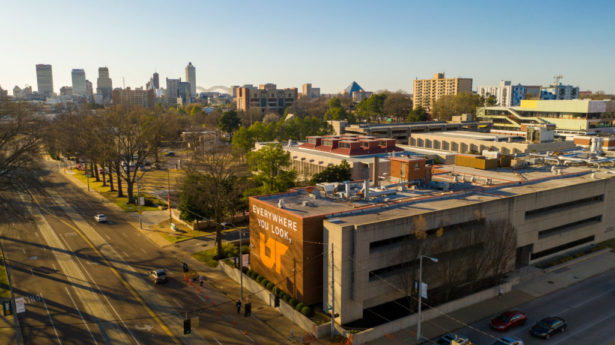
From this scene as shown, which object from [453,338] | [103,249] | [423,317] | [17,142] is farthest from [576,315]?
[17,142]

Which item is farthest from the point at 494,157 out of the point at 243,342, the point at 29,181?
the point at 29,181

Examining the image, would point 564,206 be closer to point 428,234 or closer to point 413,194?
point 413,194

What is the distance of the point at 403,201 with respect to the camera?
42031 mm

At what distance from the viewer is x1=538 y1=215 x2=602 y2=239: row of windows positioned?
48.1 meters

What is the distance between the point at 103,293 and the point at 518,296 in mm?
40041

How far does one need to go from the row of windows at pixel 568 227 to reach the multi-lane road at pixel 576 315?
575 cm

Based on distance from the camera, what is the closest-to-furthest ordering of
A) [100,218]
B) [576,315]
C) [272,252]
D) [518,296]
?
[576,315] < [272,252] < [518,296] < [100,218]

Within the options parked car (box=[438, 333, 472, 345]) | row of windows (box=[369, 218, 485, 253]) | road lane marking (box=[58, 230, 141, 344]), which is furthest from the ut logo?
parked car (box=[438, 333, 472, 345])

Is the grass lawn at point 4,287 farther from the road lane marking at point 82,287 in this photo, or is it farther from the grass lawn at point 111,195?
the grass lawn at point 111,195

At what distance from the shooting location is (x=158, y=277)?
43.7 meters

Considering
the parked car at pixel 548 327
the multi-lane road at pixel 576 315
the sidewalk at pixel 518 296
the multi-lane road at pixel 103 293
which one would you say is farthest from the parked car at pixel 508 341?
the multi-lane road at pixel 103 293

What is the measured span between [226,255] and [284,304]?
15.7 m

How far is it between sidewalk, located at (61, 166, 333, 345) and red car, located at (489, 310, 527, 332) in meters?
13.9

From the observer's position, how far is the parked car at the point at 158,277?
144 feet
